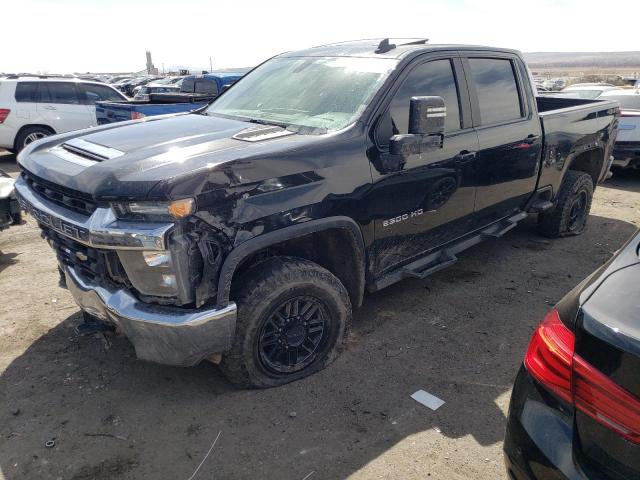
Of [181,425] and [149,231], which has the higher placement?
[149,231]

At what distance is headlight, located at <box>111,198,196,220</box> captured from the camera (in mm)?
2387

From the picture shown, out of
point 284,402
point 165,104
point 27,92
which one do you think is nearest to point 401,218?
point 284,402

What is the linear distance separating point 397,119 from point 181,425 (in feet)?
7.56

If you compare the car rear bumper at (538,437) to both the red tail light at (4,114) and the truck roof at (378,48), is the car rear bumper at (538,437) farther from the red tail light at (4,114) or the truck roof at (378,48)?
the red tail light at (4,114)

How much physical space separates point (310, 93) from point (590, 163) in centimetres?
394

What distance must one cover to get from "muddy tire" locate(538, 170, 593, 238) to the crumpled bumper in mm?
4293

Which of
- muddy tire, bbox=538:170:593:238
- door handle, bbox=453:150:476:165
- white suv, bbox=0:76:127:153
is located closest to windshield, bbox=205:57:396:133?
door handle, bbox=453:150:476:165

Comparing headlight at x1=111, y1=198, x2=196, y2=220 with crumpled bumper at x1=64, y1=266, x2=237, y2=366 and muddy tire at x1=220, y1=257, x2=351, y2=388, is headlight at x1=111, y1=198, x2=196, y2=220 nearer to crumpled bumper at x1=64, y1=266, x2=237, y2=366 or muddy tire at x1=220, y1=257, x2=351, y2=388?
crumpled bumper at x1=64, y1=266, x2=237, y2=366

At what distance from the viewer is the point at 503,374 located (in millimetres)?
3293

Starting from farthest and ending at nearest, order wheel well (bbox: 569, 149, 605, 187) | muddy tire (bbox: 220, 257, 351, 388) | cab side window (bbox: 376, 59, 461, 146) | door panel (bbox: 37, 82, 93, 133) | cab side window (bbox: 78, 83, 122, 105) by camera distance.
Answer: cab side window (bbox: 78, 83, 122, 105), door panel (bbox: 37, 82, 93, 133), wheel well (bbox: 569, 149, 605, 187), cab side window (bbox: 376, 59, 461, 146), muddy tire (bbox: 220, 257, 351, 388)

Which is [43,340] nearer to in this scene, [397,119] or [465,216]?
[397,119]

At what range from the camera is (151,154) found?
2.73 m

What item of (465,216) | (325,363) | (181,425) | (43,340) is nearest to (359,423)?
(325,363)

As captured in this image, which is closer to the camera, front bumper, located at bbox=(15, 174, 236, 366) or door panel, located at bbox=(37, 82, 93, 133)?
front bumper, located at bbox=(15, 174, 236, 366)
